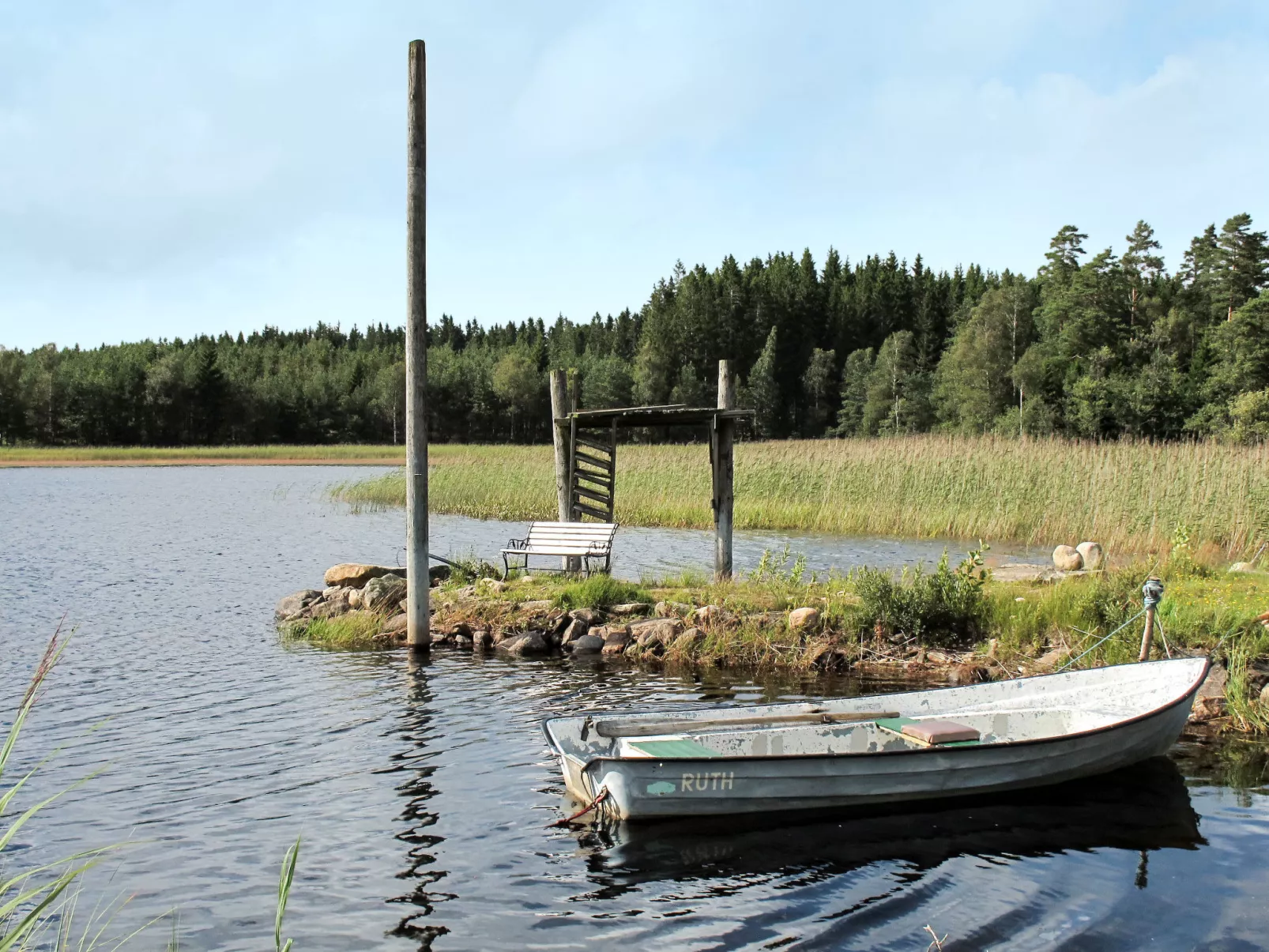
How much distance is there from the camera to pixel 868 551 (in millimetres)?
21016

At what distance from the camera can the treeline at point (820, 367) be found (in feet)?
200

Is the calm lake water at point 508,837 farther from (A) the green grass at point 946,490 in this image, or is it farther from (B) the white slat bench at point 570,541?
(A) the green grass at point 946,490

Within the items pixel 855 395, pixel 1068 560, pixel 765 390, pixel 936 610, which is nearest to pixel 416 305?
pixel 936 610

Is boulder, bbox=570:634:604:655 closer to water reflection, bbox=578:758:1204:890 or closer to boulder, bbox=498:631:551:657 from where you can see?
boulder, bbox=498:631:551:657

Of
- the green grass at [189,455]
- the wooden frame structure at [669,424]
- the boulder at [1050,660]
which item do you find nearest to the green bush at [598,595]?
the wooden frame structure at [669,424]

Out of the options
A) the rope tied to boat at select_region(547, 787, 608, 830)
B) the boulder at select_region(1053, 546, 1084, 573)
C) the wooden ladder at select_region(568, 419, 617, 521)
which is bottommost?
the rope tied to boat at select_region(547, 787, 608, 830)

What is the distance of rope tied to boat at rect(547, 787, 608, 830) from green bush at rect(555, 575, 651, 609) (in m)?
6.56

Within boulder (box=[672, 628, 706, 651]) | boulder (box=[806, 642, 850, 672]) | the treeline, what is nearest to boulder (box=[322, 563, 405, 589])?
boulder (box=[672, 628, 706, 651])

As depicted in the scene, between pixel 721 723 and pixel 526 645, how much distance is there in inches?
207

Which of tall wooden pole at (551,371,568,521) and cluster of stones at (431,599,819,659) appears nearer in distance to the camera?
cluster of stones at (431,599,819,659)

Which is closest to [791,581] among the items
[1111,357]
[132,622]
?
[132,622]

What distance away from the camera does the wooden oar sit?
8.00 m

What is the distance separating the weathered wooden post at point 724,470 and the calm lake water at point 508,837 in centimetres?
469

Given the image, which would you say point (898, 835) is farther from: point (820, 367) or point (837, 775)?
point (820, 367)
